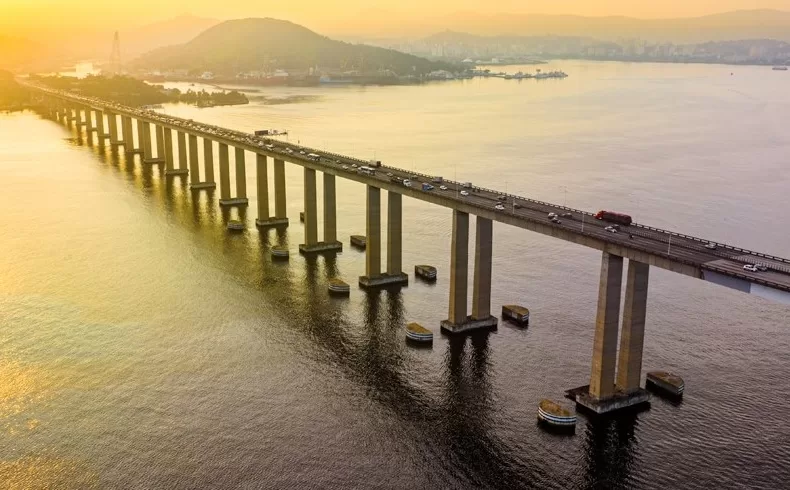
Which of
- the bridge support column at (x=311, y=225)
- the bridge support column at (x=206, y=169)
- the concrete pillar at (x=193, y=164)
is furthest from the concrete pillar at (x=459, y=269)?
the concrete pillar at (x=193, y=164)

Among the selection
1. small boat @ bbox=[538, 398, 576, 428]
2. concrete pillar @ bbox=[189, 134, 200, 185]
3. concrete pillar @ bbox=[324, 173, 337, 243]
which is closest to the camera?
small boat @ bbox=[538, 398, 576, 428]

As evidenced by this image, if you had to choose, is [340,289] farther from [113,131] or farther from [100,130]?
[100,130]

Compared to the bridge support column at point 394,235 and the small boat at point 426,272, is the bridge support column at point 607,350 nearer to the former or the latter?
the bridge support column at point 394,235

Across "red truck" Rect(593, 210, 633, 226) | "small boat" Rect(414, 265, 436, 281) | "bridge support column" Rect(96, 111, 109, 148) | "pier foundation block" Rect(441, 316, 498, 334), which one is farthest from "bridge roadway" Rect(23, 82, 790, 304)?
"bridge support column" Rect(96, 111, 109, 148)

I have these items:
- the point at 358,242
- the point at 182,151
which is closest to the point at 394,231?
the point at 358,242

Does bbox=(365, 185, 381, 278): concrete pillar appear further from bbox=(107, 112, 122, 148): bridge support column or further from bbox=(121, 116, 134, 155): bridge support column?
bbox=(107, 112, 122, 148): bridge support column

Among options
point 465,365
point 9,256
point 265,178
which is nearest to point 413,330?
point 465,365

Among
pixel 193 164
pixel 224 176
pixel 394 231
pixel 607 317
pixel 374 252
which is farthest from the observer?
pixel 193 164
